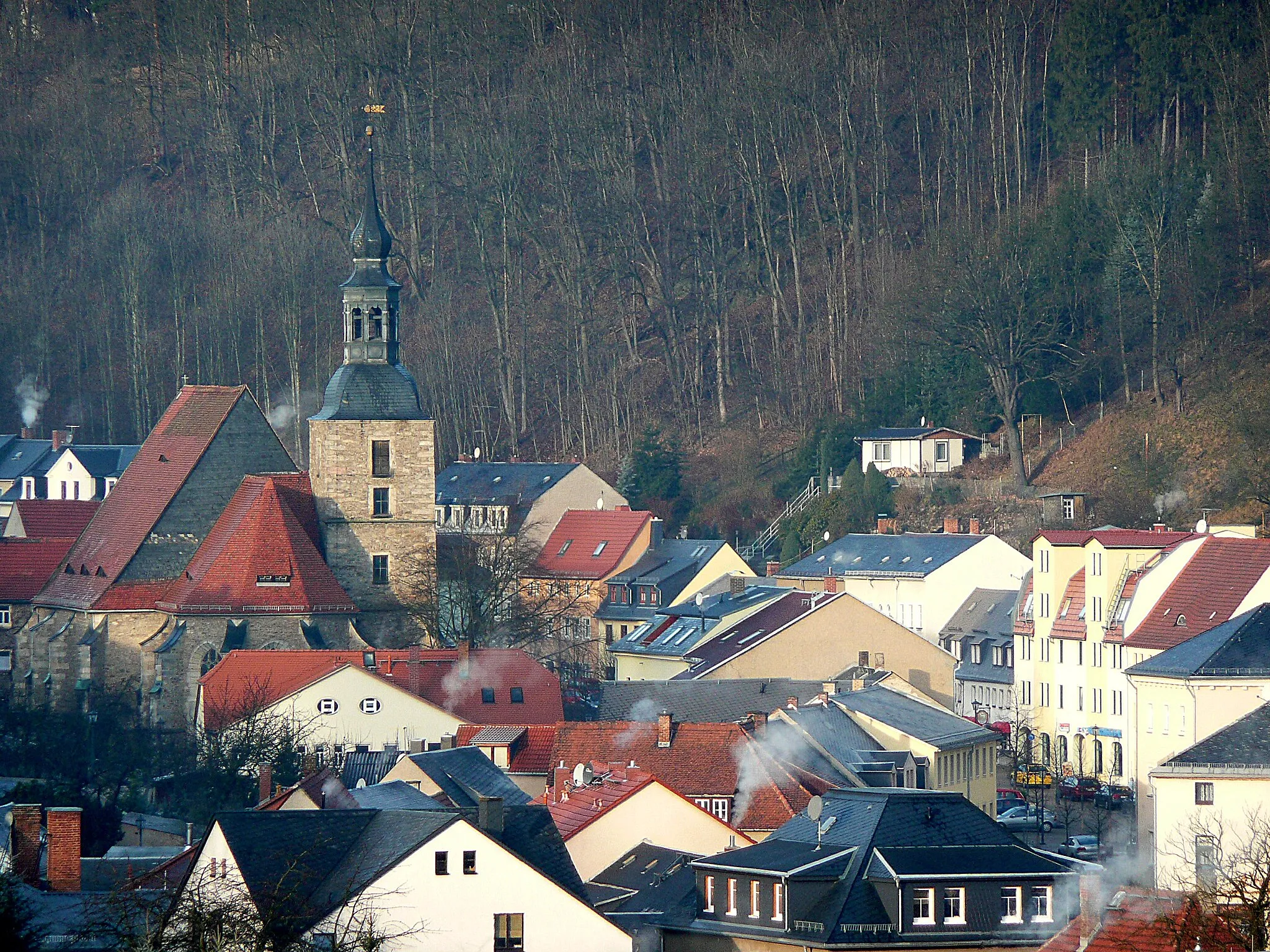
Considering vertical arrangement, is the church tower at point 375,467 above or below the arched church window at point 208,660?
above

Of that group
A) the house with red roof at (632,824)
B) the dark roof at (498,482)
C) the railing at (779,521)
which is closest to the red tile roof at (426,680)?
the house with red roof at (632,824)

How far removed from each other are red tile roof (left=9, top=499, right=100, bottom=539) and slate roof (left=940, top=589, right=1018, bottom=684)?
26519 millimetres

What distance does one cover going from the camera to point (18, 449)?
118m

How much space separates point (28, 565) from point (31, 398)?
38.8m

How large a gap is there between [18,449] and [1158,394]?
53147mm

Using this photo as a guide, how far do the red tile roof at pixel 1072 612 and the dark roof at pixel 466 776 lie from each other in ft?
74.3

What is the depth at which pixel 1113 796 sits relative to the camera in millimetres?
62906

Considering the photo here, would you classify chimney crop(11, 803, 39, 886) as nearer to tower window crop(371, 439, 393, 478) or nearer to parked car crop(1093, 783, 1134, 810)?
parked car crop(1093, 783, 1134, 810)

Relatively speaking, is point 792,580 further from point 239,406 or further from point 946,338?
point 239,406

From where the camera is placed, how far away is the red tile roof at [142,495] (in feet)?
257

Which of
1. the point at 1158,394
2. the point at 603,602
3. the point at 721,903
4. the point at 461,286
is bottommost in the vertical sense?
the point at 721,903

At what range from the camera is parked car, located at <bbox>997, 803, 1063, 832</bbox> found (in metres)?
56.8

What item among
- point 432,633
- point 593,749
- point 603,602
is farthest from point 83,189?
point 593,749

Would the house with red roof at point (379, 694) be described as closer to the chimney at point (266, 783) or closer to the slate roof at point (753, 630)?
the chimney at point (266, 783)
